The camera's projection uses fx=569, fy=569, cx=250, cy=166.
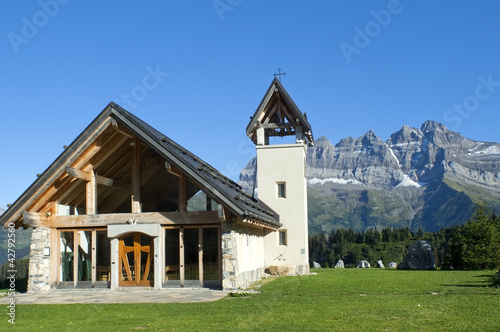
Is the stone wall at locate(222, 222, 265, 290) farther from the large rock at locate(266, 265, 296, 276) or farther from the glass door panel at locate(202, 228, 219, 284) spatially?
the large rock at locate(266, 265, 296, 276)

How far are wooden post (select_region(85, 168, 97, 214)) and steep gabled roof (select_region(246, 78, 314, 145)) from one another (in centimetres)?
1159

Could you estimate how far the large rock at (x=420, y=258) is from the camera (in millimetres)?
33312

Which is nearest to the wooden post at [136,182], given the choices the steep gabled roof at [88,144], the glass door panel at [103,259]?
the steep gabled roof at [88,144]

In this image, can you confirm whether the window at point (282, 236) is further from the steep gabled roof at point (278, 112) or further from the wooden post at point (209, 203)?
the wooden post at point (209, 203)

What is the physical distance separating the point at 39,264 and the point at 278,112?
633 inches

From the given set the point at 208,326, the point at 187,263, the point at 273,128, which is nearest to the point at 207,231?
the point at 187,263

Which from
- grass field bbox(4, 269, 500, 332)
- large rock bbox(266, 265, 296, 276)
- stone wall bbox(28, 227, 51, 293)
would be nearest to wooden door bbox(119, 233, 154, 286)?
stone wall bbox(28, 227, 51, 293)

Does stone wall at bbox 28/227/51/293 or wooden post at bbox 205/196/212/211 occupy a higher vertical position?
wooden post at bbox 205/196/212/211

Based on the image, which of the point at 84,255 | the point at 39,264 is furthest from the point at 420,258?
the point at 39,264

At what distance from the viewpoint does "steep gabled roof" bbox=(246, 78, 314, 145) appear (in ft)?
104

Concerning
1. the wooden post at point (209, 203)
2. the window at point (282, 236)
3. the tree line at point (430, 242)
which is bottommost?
the tree line at point (430, 242)

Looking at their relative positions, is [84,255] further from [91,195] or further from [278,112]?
[278,112]

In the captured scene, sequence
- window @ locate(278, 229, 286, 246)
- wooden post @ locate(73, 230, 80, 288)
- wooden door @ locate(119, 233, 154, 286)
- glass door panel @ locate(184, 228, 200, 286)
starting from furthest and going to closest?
1. window @ locate(278, 229, 286, 246)
2. wooden post @ locate(73, 230, 80, 288)
3. wooden door @ locate(119, 233, 154, 286)
4. glass door panel @ locate(184, 228, 200, 286)

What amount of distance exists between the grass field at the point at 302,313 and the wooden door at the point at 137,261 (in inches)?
193
